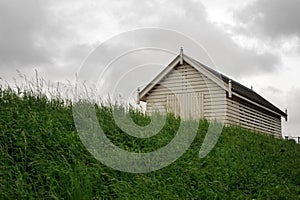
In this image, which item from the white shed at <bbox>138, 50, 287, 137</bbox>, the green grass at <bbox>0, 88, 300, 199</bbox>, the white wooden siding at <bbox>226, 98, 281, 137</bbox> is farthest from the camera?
the white wooden siding at <bbox>226, 98, 281, 137</bbox>

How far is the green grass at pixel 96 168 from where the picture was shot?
5.56 metres

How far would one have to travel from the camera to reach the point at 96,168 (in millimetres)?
6352

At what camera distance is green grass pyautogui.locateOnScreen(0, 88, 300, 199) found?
18.2 ft

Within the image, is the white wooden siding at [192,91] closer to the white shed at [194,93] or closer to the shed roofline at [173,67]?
the white shed at [194,93]

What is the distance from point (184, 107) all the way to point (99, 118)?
9.51 meters

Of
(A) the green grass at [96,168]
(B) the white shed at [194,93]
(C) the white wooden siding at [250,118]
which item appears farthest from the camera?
(C) the white wooden siding at [250,118]

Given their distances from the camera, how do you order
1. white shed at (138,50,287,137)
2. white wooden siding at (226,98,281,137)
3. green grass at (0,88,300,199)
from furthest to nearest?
white wooden siding at (226,98,281,137) < white shed at (138,50,287,137) < green grass at (0,88,300,199)

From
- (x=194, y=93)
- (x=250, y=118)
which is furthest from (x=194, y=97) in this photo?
(x=250, y=118)

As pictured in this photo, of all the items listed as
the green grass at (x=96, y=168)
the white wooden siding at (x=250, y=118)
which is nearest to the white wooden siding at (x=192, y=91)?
the white wooden siding at (x=250, y=118)

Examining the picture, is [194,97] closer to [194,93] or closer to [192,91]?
[194,93]

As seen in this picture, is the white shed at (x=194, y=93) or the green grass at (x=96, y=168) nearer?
the green grass at (x=96, y=168)

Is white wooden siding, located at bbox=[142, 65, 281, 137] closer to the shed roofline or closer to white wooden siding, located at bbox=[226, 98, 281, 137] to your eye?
white wooden siding, located at bbox=[226, 98, 281, 137]

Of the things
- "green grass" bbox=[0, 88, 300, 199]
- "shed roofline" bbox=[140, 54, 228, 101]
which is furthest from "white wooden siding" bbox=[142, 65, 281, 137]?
"green grass" bbox=[0, 88, 300, 199]

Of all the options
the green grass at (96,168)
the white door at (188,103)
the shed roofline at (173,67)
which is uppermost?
the shed roofline at (173,67)
